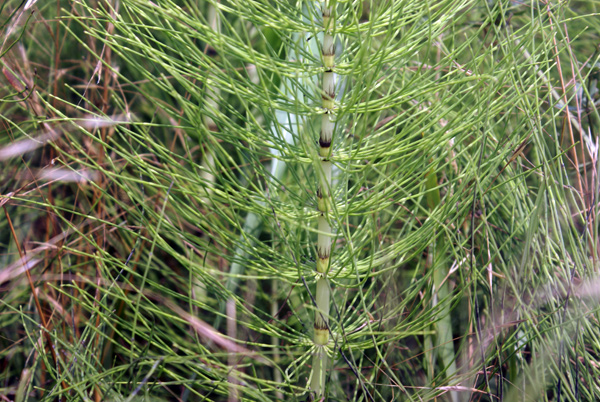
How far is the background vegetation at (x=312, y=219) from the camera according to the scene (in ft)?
2.92

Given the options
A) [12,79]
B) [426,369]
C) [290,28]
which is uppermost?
[12,79]

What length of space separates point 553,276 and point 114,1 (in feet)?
5.31

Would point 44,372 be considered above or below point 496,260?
above

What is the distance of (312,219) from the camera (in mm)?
1213

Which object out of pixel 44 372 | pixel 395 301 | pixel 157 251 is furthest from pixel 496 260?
pixel 44 372

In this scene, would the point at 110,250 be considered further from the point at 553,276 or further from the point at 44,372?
the point at 553,276

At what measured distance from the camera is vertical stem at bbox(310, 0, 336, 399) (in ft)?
3.10

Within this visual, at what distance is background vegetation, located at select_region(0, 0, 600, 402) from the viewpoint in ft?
2.92

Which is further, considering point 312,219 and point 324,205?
point 312,219

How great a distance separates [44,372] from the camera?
1.30 m

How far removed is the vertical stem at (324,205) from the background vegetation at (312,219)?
2cm

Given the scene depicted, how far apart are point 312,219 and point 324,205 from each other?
20cm

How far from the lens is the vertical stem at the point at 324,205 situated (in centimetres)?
94

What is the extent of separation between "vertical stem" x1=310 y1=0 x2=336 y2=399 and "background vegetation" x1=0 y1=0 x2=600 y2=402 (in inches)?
0.6
